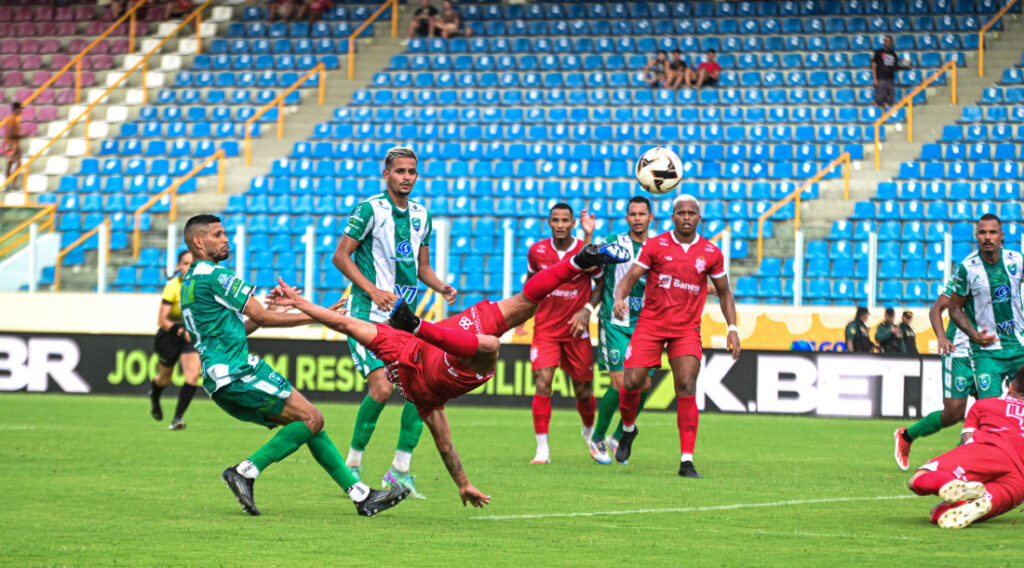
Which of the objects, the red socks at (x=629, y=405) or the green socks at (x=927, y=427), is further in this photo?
the red socks at (x=629, y=405)

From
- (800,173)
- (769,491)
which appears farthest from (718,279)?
(800,173)

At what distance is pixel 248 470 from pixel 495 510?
5.22 ft

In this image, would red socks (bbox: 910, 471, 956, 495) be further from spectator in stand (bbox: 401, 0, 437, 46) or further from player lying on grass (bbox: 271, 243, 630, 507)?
spectator in stand (bbox: 401, 0, 437, 46)

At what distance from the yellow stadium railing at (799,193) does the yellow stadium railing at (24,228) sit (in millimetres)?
12740

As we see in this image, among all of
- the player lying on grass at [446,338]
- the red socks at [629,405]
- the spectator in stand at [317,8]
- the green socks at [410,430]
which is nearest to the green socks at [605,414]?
the red socks at [629,405]

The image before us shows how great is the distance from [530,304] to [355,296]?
2.21m

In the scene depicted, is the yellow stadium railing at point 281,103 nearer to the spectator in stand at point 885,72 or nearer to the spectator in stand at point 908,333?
the spectator in stand at point 885,72

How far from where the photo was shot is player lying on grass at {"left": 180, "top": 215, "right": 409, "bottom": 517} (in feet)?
28.5

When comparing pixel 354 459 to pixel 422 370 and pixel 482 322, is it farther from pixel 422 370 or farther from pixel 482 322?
pixel 482 322

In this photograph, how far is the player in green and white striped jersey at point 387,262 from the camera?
9.72m

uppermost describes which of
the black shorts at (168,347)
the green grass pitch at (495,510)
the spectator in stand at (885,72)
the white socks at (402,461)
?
the spectator in stand at (885,72)

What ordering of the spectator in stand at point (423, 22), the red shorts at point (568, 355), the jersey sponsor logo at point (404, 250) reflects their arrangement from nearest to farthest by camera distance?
1. the jersey sponsor logo at point (404, 250)
2. the red shorts at point (568, 355)
3. the spectator in stand at point (423, 22)

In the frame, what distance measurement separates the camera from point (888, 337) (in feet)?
67.8

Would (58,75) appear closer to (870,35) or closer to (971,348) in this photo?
(870,35)
